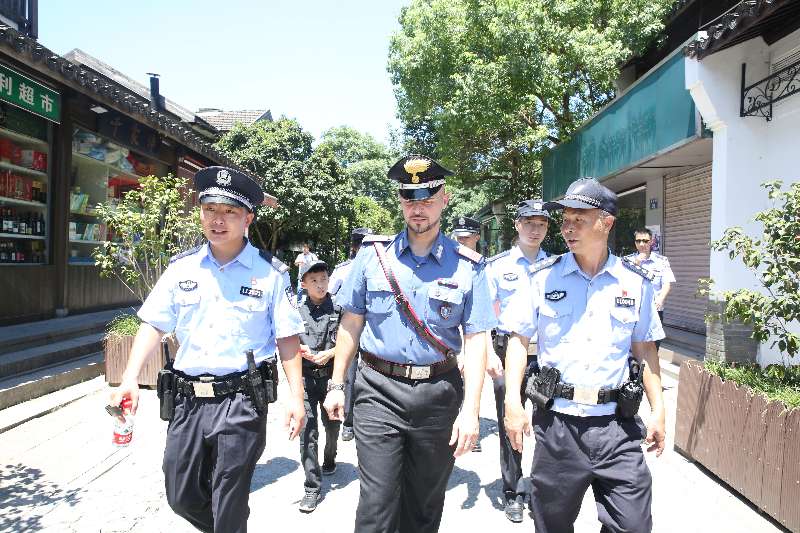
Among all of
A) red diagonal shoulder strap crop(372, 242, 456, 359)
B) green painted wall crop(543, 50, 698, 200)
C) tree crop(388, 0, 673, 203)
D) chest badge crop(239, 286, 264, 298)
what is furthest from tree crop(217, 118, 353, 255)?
red diagonal shoulder strap crop(372, 242, 456, 359)

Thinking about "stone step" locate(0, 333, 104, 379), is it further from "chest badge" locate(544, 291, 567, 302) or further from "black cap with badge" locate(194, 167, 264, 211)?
"chest badge" locate(544, 291, 567, 302)

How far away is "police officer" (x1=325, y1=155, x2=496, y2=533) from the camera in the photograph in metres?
2.75

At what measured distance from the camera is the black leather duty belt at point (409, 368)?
282 centimetres

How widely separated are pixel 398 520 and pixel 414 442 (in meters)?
0.45

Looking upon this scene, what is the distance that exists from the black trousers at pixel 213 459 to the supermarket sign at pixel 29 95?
6.64 m

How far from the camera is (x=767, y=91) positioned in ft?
24.0

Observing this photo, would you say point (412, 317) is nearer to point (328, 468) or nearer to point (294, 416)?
point (294, 416)

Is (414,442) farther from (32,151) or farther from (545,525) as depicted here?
(32,151)

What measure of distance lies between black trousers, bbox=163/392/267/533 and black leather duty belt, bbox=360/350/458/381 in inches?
25.7

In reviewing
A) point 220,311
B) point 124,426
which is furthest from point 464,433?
point 124,426

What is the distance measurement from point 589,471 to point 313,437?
2.20 meters

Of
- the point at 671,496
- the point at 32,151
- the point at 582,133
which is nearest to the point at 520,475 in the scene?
the point at 671,496

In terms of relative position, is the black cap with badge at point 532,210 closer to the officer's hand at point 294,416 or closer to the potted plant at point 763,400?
the potted plant at point 763,400

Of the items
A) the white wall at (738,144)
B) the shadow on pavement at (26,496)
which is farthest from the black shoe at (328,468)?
the white wall at (738,144)
